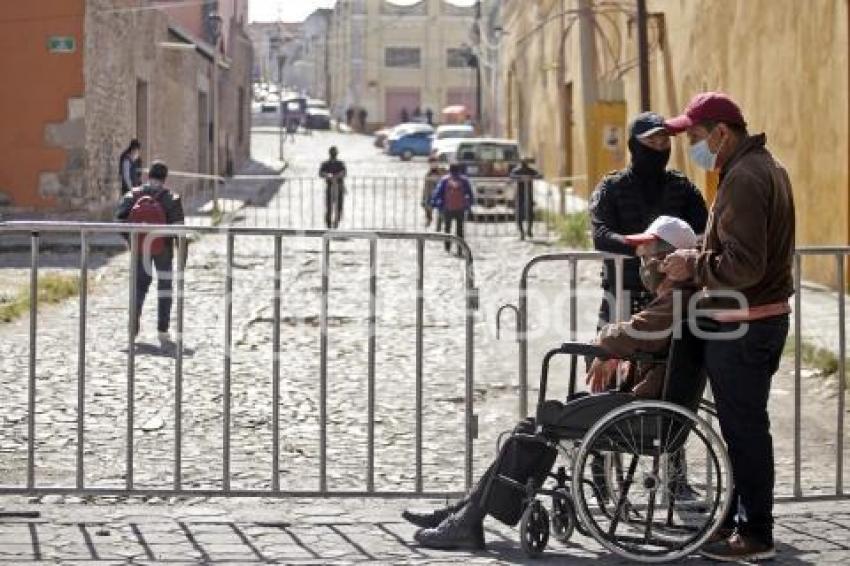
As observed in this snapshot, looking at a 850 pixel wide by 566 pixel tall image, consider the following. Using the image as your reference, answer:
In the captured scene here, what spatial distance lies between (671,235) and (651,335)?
0.45m

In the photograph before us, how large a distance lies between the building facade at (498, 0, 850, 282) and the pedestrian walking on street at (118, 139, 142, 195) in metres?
7.58

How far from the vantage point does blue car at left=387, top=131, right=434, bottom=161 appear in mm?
62688

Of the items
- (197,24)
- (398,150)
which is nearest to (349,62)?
(398,150)

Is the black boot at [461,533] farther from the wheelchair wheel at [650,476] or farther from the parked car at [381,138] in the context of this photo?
the parked car at [381,138]

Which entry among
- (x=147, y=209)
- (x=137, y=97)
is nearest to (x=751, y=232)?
(x=147, y=209)

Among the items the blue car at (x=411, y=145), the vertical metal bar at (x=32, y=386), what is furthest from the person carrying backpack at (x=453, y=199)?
the blue car at (x=411, y=145)

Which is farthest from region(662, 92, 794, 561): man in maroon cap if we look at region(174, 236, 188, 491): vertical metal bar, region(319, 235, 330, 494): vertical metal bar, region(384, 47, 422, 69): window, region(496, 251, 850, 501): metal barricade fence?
region(384, 47, 422, 69): window

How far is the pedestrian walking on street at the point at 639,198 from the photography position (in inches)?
335

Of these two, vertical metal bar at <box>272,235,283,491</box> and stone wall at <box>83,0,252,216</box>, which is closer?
vertical metal bar at <box>272,235,283,491</box>

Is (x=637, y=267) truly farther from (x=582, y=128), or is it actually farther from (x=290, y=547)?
(x=582, y=128)

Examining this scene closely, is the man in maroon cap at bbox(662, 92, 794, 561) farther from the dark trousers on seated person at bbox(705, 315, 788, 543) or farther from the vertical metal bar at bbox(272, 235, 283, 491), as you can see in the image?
the vertical metal bar at bbox(272, 235, 283, 491)

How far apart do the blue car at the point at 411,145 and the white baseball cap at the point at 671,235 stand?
5502 centimetres

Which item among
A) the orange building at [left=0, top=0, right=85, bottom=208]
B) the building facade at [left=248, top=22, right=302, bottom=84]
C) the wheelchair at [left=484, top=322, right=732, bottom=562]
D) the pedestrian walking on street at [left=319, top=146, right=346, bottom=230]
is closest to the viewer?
the wheelchair at [left=484, top=322, right=732, bottom=562]

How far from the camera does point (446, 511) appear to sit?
743cm
